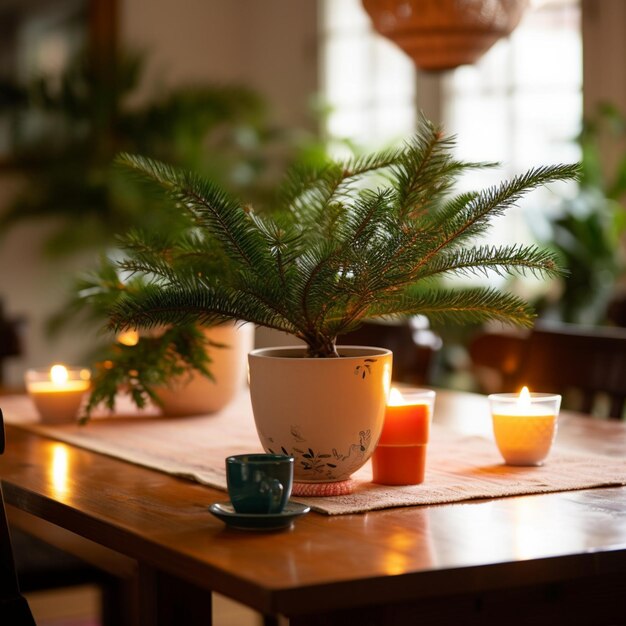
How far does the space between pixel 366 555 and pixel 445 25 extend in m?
1.54

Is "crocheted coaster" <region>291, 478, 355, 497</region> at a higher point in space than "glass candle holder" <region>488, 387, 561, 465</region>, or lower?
lower

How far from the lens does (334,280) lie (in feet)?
4.35

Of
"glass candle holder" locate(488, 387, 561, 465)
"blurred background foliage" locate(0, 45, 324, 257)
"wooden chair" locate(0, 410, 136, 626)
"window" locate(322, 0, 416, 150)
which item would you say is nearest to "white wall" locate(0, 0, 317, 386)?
"window" locate(322, 0, 416, 150)

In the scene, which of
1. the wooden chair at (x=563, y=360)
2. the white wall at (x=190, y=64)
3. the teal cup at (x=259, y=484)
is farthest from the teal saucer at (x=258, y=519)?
the white wall at (x=190, y=64)

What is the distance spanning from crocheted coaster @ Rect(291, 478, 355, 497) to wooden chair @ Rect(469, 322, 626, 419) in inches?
32.2

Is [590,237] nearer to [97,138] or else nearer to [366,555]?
[97,138]

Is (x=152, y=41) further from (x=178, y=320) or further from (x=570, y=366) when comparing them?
(x=178, y=320)

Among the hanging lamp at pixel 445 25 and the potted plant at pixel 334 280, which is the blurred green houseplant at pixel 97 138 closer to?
the hanging lamp at pixel 445 25

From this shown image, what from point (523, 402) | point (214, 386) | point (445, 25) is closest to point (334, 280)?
Result: point (523, 402)

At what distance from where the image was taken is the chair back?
6.72ft

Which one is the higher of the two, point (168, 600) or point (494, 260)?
point (494, 260)

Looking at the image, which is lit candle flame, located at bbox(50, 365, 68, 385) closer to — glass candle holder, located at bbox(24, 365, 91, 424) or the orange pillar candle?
glass candle holder, located at bbox(24, 365, 91, 424)

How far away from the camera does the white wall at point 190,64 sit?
572cm

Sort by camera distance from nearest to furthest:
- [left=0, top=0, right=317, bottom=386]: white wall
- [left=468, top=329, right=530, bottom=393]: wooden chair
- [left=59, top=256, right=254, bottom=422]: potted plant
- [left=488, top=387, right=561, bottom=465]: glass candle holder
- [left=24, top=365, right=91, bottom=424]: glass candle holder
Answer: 1. [left=488, top=387, right=561, bottom=465]: glass candle holder
2. [left=59, top=256, right=254, bottom=422]: potted plant
3. [left=24, top=365, right=91, bottom=424]: glass candle holder
4. [left=468, top=329, right=530, bottom=393]: wooden chair
5. [left=0, top=0, right=317, bottom=386]: white wall
